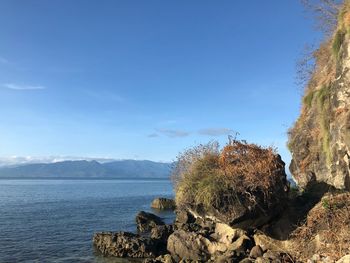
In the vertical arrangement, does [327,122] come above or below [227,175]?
above

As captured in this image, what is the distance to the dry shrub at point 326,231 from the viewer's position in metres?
19.6

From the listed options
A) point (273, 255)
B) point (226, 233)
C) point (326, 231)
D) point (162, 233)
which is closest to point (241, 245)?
point (226, 233)

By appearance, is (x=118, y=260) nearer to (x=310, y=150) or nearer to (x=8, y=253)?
(x=8, y=253)

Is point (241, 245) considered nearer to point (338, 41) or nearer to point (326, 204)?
point (326, 204)

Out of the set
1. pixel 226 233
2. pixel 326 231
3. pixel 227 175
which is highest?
pixel 227 175

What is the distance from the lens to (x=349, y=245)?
18875 millimetres

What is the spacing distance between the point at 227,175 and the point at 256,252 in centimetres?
481

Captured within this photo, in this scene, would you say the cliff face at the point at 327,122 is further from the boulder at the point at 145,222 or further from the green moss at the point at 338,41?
the boulder at the point at 145,222

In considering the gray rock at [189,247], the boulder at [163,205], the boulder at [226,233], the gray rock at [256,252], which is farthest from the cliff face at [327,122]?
the boulder at [163,205]

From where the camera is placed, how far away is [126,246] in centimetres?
3048

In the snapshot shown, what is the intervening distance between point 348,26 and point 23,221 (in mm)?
46903

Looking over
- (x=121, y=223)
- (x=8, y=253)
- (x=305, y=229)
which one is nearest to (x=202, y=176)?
(x=305, y=229)

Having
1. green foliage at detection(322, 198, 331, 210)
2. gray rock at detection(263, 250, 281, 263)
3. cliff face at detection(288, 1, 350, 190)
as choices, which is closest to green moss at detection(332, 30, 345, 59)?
cliff face at detection(288, 1, 350, 190)

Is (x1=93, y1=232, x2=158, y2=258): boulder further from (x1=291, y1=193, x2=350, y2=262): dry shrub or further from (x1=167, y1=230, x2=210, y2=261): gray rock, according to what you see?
(x1=291, y1=193, x2=350, y2=262): dry shrub
